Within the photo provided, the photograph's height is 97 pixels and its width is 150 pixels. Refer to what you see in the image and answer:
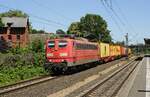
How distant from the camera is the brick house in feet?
291

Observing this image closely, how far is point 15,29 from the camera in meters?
89.9

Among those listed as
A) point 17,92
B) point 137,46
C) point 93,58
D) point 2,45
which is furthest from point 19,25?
point 137,46

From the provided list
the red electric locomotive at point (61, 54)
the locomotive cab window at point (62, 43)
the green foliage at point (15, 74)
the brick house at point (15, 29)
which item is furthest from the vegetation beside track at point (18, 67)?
the brick house at point (15, 29)

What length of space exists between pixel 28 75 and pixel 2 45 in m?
31.4

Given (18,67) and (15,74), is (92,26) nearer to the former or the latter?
(18,67)

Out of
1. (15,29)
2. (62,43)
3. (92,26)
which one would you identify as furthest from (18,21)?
(92,26)

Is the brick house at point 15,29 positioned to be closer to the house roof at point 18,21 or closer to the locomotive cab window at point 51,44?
the house roof at point 18,21

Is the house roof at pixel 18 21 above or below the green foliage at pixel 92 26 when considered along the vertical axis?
below

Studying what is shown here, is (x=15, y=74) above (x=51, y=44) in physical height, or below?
below

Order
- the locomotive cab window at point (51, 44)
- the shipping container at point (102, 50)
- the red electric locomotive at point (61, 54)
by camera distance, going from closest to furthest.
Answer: the red electric locomotive at point (61, 54)
the locomotive cab window at point (51, 44)
the shipping container at point (102, 50)

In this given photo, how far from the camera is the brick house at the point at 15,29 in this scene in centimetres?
8881

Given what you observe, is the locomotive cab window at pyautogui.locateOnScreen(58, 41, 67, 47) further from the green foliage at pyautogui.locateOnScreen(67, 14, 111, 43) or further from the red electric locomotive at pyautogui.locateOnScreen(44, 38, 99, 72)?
the green foliage at pyautogui.locateOnScreen(67, 14, 111, 43)

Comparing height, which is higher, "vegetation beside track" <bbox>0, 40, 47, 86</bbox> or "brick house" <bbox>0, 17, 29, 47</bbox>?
"brick house" <bbox>0, 17, 29, 47</bbox>

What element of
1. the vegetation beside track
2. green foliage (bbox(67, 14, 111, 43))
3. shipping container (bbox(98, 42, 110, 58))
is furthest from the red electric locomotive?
green foliage (bbox(67, 14, 111, 43))
